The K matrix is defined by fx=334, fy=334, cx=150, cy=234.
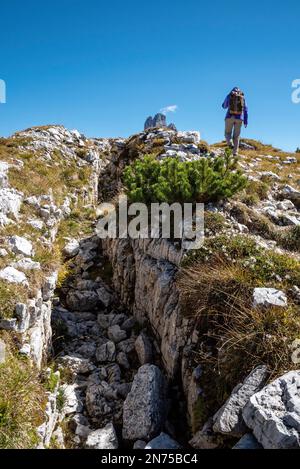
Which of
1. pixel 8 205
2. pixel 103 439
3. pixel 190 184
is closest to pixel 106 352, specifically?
pixel 103 439

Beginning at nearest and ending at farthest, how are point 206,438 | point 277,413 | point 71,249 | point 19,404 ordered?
point 277,413
point 19,404
point 206,438
point 71,249

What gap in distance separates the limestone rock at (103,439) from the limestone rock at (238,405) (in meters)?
2.22

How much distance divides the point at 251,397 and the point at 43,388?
3728 mm

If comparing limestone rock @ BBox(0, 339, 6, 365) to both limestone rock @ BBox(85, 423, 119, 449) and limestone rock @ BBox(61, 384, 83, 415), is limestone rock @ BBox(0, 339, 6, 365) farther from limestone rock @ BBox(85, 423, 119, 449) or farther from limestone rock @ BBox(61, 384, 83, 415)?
limestone rock @ BBox(85, 423, 119, 449)

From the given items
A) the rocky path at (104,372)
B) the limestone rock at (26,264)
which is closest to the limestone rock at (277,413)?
the rocky path at (104,372)

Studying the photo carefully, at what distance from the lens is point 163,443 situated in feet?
18.9

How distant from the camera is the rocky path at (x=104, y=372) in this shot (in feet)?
21.1

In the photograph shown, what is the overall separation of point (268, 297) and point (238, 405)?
2.02 metres

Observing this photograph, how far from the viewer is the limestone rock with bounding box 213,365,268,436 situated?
4777 millimetres

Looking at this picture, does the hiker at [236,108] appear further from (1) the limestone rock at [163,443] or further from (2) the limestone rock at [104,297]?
(1) the limestone rock at [163,443]

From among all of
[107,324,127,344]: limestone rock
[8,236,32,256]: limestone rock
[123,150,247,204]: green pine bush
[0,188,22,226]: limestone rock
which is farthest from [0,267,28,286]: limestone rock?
[123,150,247,204]: green pine bush

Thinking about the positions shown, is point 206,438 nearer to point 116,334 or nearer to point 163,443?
point 163,443

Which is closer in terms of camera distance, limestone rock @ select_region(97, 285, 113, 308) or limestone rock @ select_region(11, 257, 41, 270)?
limestone rock @ select_region(11, 257, 41, 270)

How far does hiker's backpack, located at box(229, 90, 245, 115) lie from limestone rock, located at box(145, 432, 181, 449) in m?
14.7
